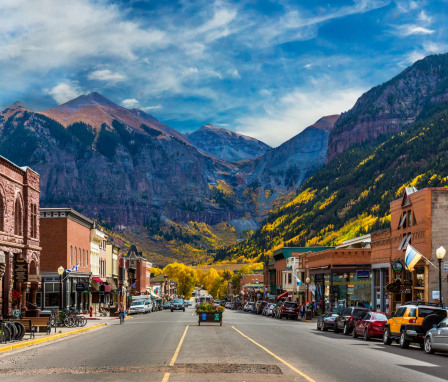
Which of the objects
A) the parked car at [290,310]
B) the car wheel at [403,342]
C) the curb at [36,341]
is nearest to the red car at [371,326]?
the car wheel at [403,342]

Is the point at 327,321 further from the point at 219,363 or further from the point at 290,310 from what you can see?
the point at 290,310

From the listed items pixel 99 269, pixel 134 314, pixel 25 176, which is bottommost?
pixel 134 314

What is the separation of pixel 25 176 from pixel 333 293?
42.5m

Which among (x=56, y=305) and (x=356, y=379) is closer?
(x=356, y=379)

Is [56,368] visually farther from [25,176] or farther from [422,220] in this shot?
[422,220]

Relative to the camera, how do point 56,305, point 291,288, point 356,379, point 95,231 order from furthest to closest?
point 291,288, point 95,231, point 56,305, point 356,379

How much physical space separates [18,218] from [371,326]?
88.3 feet

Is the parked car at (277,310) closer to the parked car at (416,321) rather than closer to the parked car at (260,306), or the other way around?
the parked car at (260,306)

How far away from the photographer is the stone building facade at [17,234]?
1852 inches

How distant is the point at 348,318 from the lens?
4422 centimetres

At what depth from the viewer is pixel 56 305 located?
243 ft

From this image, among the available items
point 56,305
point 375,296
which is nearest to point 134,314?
point 56,305

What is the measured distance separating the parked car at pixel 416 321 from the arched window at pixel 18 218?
28904 mm

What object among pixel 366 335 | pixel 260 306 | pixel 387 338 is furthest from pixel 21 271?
pixel 260 306
